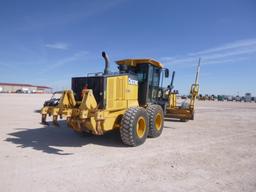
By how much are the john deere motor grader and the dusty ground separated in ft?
1.97

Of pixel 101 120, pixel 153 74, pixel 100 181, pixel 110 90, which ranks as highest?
pixel 153 74

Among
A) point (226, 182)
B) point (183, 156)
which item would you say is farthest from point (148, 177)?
point (183, 156)

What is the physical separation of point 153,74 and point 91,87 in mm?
3040

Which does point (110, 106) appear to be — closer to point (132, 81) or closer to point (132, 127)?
point (132, 127)

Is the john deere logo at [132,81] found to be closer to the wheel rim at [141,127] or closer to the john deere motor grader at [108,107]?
the john deere motor grader at [108,107]

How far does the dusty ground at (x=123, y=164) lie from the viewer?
422 centimetres

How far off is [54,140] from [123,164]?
135 inches

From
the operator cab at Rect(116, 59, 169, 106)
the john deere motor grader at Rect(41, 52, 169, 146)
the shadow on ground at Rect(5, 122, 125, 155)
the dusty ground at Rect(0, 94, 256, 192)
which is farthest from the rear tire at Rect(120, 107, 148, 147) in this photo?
the operator cab at Rect(116, 59, 169, 106)

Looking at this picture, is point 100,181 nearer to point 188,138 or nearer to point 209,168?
point 209,168

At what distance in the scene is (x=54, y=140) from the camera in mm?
7816

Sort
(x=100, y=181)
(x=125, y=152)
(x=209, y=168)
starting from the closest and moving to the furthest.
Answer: (x=100, y=181) < (x=209, y=168) < (x=125, y=152)

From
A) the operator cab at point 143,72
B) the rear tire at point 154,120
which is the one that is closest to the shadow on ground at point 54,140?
the rear tire at point 154,120

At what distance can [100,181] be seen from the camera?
4.36 m

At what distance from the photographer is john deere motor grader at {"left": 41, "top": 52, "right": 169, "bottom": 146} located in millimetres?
6426
